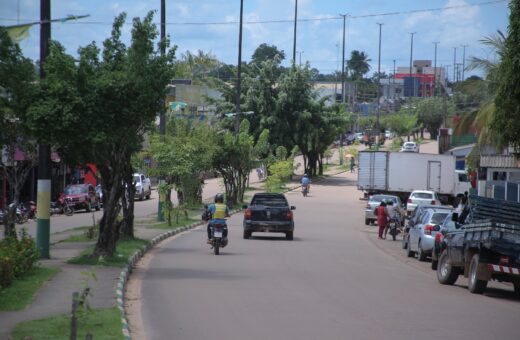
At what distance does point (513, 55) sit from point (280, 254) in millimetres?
10646

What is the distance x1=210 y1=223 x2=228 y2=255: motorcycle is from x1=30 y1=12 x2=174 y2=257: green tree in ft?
15.3

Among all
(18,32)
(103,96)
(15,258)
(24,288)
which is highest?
(18,32)

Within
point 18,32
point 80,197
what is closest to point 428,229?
point 18,32

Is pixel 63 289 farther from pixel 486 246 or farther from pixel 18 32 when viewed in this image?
pixel 486 246

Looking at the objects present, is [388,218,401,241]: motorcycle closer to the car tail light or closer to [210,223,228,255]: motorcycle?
the car tail light

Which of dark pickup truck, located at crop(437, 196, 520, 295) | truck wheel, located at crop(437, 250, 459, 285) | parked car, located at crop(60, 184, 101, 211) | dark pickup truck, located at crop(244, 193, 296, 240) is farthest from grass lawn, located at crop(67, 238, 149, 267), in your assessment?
parked car, located at crop(60, 184, 101, 211)

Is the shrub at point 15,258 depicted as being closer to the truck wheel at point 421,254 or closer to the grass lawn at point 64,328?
the grass lawn at point 64,328

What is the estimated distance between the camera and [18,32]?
14.7 meters

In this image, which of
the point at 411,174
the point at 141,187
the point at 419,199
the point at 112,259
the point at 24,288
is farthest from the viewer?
the point at 141,187

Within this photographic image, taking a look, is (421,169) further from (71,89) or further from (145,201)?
(71,89)

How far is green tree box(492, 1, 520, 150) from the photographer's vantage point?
18.2 meters

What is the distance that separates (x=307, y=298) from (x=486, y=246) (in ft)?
12.9

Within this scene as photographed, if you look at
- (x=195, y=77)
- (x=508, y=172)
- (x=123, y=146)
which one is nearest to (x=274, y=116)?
(x=508, y=172)

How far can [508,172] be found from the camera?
41.7 meters
